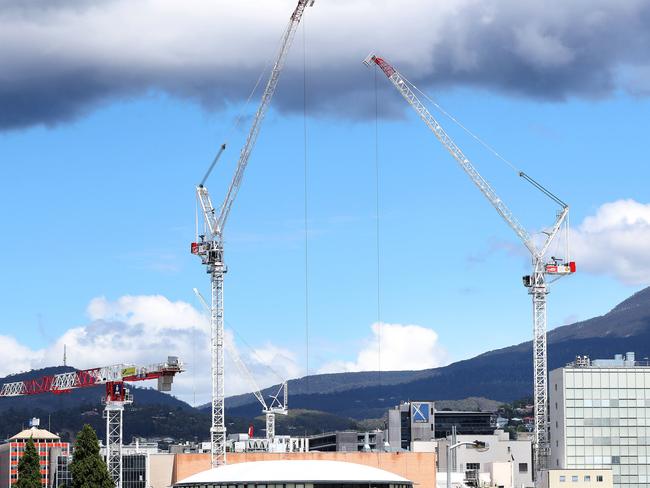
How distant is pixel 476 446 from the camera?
160 m
